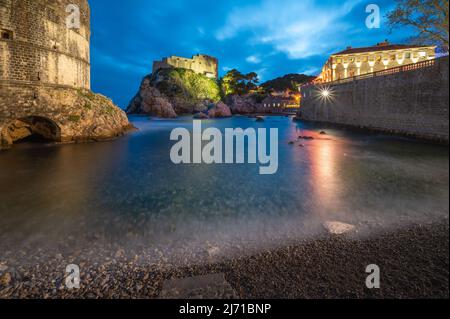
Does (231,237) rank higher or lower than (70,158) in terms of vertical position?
lower

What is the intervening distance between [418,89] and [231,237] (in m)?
17.7

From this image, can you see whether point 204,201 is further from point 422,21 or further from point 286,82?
point 286,82

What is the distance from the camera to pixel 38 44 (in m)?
14.4

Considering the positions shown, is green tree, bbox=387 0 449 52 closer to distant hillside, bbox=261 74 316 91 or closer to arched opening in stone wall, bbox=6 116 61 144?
arched opening in stone wall, bbox=6 116 61 144

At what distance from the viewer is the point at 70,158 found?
12.3m

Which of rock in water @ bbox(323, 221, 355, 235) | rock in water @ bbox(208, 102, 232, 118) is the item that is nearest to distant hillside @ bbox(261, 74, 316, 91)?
rock in water @ bbox(208, 102, 232, 118)

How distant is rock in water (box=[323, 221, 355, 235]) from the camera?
445 cm

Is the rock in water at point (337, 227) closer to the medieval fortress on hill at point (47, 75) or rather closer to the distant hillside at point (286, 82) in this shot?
the medieval fortress on hill at point (47, 75)

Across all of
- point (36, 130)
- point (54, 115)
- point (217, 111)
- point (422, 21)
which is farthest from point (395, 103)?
point (217, 111)

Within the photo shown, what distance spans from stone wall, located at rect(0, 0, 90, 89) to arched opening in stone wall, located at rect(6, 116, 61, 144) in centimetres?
308

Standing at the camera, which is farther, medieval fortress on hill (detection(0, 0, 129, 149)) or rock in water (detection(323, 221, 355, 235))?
medieval fortress on hill (detection(0, 0, 129, 149))

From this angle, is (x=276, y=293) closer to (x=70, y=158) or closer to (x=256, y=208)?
(x=256, y=208)

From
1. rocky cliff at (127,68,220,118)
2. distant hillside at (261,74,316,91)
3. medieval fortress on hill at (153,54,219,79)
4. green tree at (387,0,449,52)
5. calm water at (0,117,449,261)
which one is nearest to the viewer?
calm water at (0,117,449,261)
